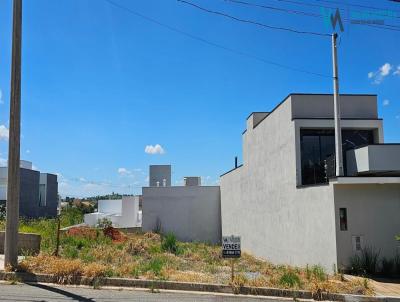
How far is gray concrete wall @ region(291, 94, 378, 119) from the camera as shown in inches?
663

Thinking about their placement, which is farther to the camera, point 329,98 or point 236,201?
point 236,201

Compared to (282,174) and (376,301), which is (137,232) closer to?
(282,174)

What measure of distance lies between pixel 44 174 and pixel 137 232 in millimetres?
32343

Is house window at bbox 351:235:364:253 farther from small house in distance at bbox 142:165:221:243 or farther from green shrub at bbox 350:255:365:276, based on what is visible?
small house in distance at bbox 142:165:221:243

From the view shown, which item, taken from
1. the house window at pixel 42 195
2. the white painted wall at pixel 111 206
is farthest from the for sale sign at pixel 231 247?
the white painted wall at pixel 111 206

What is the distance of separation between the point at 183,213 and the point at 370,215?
20.5m

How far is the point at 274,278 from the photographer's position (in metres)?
10.7

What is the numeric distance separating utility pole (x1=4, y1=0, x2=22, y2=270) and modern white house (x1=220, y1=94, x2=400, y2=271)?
914cm

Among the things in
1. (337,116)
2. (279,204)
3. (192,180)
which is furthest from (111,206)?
(337,116)

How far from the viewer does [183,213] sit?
32969 mm

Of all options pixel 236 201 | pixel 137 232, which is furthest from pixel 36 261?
pixel 137 232

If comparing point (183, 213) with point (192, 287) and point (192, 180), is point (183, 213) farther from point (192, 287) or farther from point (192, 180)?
point (192, 287)

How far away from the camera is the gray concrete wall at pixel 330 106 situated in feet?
55.3

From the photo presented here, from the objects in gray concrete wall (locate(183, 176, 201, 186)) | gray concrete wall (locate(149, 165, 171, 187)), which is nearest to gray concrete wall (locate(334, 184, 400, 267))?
→ gray concrete wall (locate(183, 176, 201, 186))
